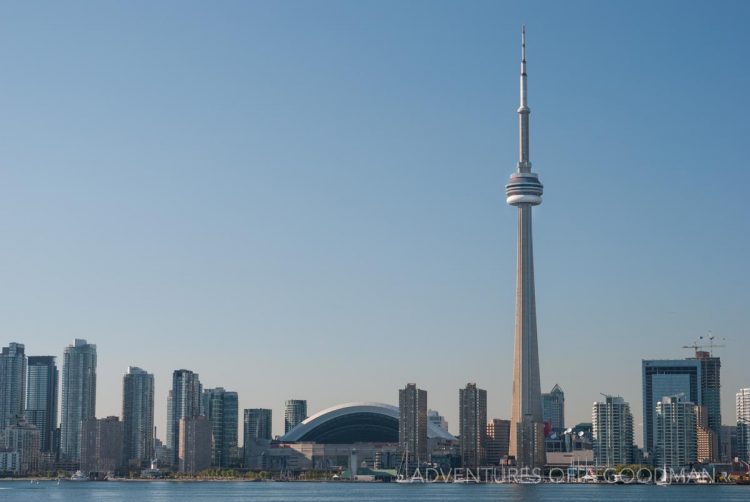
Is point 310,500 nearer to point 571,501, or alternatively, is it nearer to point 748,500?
point 571,501

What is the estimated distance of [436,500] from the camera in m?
196

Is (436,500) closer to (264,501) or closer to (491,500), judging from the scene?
(491,500)

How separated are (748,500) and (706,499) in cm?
1067

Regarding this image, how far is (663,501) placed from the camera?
193625mm

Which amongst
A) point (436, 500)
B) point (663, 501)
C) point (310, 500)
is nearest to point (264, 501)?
point (310, 500)

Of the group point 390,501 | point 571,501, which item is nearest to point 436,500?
point 390,501

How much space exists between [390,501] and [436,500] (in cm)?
680

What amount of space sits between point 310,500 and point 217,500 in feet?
46.3

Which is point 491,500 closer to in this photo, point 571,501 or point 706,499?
point 571,501

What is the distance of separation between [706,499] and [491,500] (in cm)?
3351

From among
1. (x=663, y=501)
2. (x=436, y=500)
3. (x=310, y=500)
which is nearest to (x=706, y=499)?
(x=663, y=501)

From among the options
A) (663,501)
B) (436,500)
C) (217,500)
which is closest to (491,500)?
(436,500)

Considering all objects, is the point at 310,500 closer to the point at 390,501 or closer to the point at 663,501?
the point at 390,501

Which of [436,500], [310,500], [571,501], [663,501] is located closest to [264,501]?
[310,500]
